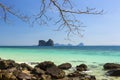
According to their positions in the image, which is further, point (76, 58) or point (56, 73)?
point (76, 58)

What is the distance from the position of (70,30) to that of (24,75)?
6977 mm

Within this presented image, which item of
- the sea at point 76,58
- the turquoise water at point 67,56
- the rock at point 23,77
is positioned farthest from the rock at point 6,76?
the turquoise water at point 67,56

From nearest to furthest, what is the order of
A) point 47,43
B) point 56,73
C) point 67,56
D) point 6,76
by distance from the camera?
point 6,76, point 56,73, point 67,56, point 47,43

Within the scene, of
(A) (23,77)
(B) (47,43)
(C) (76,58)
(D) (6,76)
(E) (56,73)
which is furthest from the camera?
(B) (47,43)

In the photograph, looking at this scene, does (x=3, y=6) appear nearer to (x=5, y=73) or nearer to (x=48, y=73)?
(x=5, y=73)

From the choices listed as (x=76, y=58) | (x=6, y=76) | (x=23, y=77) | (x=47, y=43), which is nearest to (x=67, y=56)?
(x=76, y=58)

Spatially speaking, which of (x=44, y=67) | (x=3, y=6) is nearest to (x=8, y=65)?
(x=44, y=67)

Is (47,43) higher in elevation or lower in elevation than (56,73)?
higher

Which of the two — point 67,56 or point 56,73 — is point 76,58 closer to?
point 67,56

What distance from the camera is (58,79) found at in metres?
12.3

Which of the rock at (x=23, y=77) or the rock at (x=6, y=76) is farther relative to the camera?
the rock at (x=23, y=77)

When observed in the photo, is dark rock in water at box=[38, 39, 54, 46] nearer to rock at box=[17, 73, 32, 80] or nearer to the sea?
the sea

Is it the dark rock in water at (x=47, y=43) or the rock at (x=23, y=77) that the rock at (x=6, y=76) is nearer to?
the rock at (x=23, y=77)

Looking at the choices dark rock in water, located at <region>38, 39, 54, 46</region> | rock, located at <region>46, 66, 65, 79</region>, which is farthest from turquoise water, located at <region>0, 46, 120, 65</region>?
dark rock in water, located at <region>38, 39, 54, 46</region>
